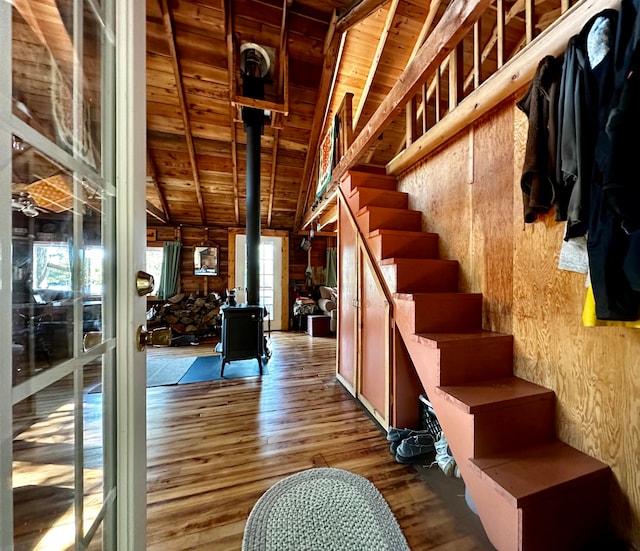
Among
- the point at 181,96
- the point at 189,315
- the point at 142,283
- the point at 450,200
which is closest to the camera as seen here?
the point at 142,283

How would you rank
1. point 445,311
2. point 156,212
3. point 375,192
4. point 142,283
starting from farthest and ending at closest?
1. point 156,212
2. point 375,192
3. point 445,311
4. point 142,283

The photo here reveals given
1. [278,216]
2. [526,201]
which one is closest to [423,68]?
[526,201]

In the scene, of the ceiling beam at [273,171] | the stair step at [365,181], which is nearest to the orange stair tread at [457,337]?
the stair step at [365,181]

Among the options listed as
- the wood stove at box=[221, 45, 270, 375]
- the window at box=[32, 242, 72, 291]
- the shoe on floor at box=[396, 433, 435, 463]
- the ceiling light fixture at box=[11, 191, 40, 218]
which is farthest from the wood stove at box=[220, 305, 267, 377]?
the ceiling light fixture at box=[11, 191, 40, 218]

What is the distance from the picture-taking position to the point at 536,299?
150 cm

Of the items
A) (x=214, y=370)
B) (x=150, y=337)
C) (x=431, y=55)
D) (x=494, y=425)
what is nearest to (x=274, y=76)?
(x=431, y=55)

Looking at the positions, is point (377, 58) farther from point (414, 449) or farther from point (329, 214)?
point (414, 449)

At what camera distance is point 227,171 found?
5.21 metres

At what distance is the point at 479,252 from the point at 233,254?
5.41 metres

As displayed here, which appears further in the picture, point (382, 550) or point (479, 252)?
point (479, 252)

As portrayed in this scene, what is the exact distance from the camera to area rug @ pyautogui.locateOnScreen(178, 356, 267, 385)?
123 inches

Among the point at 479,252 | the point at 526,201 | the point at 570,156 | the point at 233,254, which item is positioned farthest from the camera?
the point at 233,254

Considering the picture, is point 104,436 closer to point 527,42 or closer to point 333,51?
point 527,42

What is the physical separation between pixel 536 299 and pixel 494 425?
75 cm
